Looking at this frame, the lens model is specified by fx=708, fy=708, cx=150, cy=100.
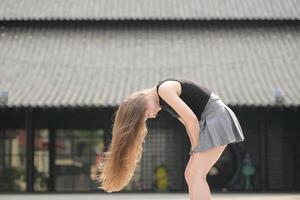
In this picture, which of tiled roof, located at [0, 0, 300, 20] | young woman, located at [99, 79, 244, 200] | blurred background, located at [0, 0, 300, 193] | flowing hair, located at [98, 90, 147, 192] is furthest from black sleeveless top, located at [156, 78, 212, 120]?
tiled roof, located at [0, 0, 300, 20]

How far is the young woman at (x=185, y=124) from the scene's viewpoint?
4793mm

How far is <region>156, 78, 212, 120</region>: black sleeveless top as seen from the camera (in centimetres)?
494

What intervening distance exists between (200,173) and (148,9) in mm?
15402

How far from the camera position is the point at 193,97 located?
4.97 m

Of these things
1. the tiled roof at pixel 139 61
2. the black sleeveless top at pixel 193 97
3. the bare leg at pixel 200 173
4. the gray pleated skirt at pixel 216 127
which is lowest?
the bare leg at pixel 200 173

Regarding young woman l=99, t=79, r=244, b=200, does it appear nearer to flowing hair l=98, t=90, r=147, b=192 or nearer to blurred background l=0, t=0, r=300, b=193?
flowing hair l=98, t=90, r=147, b=192

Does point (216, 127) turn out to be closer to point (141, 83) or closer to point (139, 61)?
point (141, 83)

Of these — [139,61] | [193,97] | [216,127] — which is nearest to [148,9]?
[139,61]

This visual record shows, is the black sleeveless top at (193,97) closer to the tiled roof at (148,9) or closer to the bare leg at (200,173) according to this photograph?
the bare leg at (200,173)

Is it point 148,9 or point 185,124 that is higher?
point 148,9

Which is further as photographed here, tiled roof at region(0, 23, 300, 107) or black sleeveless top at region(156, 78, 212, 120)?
tiled roof at region(0, 23, 300, 107)

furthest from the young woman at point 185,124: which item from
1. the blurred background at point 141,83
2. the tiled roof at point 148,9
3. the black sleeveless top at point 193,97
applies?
the tiled roof at point 148,9

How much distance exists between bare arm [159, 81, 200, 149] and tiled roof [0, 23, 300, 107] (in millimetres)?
11045

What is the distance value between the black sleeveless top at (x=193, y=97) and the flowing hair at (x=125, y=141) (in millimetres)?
213
